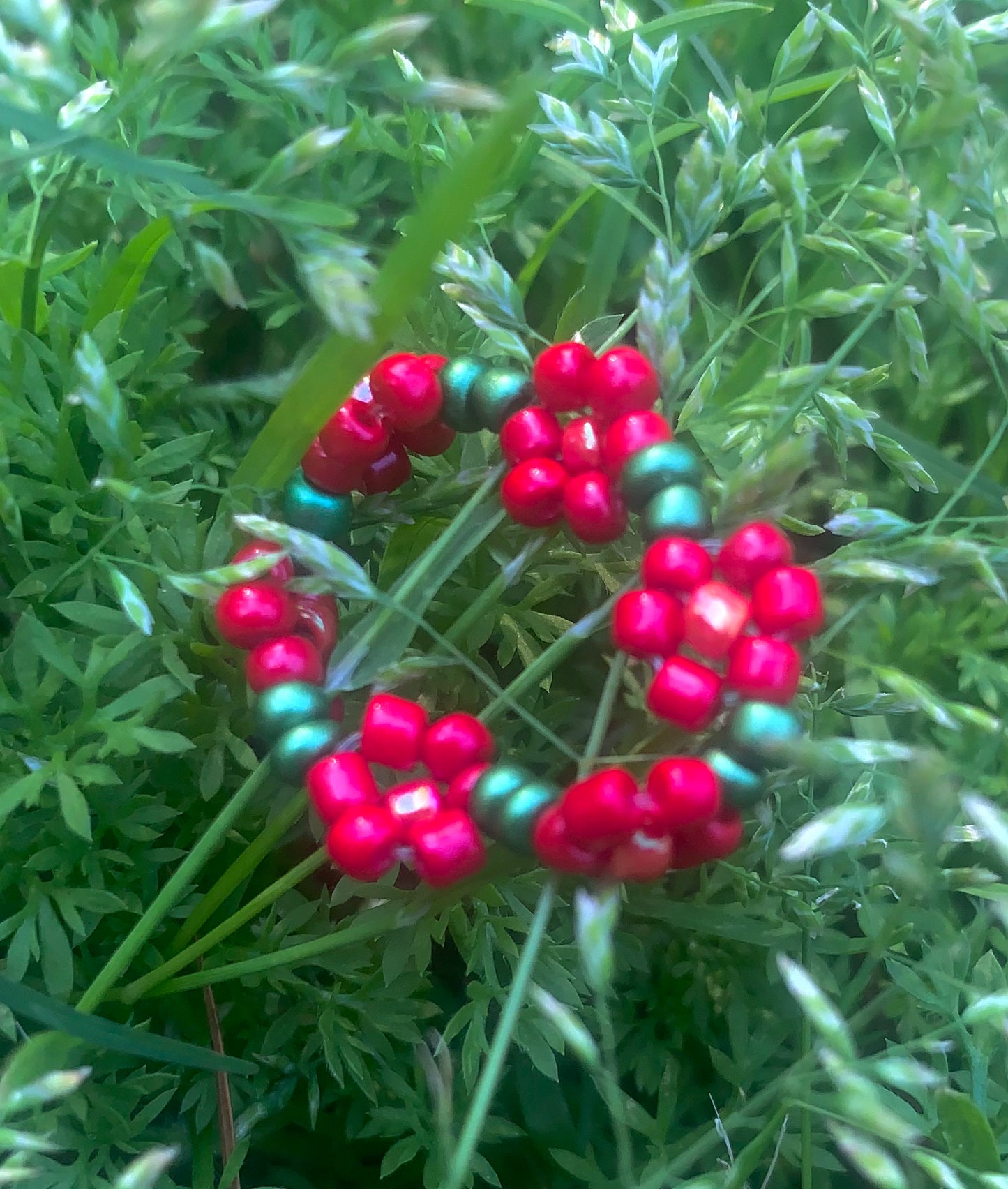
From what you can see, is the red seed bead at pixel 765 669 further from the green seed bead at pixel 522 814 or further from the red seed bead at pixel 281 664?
the red seed bead at pixel 281 664

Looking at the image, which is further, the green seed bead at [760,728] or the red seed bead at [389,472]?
the red seed bead at [389,472]

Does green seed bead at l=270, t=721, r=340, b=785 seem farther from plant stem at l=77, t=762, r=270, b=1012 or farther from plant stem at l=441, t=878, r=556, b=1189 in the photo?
plant stem at l=441, t=878, r=556, b=1189

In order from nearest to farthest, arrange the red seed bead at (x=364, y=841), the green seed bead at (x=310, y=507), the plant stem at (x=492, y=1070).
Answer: the plant stem at (x=492, y=1070) < the red seed bead at (x=364, y=841) < the green seed bead at (x=310, y=507)

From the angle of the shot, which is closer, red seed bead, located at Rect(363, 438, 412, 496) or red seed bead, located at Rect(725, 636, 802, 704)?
red seed bead, located at Rect(725, 636, 802, 704)

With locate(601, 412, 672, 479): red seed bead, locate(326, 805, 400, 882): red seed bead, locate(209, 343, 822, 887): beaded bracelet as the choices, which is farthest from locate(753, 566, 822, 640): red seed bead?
locate(326, 805, 400, 882): red seed bead

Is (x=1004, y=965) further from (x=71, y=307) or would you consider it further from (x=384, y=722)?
(x=71, y=307)

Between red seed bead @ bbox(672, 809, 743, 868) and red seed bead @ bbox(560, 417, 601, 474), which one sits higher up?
red seed bead @ bbox(560, 417, 601, 474)

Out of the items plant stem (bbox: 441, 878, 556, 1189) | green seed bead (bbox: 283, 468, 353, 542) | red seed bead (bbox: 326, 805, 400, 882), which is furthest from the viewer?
green seed bead (bbox: 283, 468, 353, 542)

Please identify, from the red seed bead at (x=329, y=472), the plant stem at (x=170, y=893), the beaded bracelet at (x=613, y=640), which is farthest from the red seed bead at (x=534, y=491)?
the plant stem at (x=170, y=893)
